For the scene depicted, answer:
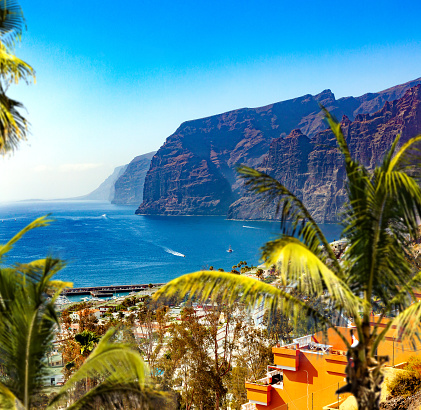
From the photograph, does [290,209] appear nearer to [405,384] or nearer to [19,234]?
[19,234]

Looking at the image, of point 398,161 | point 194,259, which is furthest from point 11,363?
point 194,259

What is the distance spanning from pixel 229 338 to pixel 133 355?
25835mm

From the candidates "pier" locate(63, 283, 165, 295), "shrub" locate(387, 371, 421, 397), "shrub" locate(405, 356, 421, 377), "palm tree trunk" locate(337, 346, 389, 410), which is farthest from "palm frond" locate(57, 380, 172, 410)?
"pier" locate(63, 283, 165, 295)

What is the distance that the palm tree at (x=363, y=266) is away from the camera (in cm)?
579

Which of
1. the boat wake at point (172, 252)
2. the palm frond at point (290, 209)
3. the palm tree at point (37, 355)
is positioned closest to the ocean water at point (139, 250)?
the boat wake at point (172, 252)

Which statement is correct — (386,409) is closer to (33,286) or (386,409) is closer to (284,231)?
(284,231)

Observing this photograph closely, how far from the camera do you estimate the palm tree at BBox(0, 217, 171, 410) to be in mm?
5445

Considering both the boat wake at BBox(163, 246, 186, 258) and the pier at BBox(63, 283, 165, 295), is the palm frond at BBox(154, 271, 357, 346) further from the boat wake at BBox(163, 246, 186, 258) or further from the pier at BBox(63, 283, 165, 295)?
the boat wake at BBox(163, 246, 186, 258)

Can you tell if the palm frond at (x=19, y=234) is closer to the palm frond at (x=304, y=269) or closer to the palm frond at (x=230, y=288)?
the palm frond at (x=230, y=288)

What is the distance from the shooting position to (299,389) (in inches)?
579

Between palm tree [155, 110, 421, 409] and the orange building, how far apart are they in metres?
7.28

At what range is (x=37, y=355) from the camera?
18.5 ft

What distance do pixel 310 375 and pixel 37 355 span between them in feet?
35.6

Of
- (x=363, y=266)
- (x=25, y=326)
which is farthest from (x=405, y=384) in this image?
(x=25, y=326)
